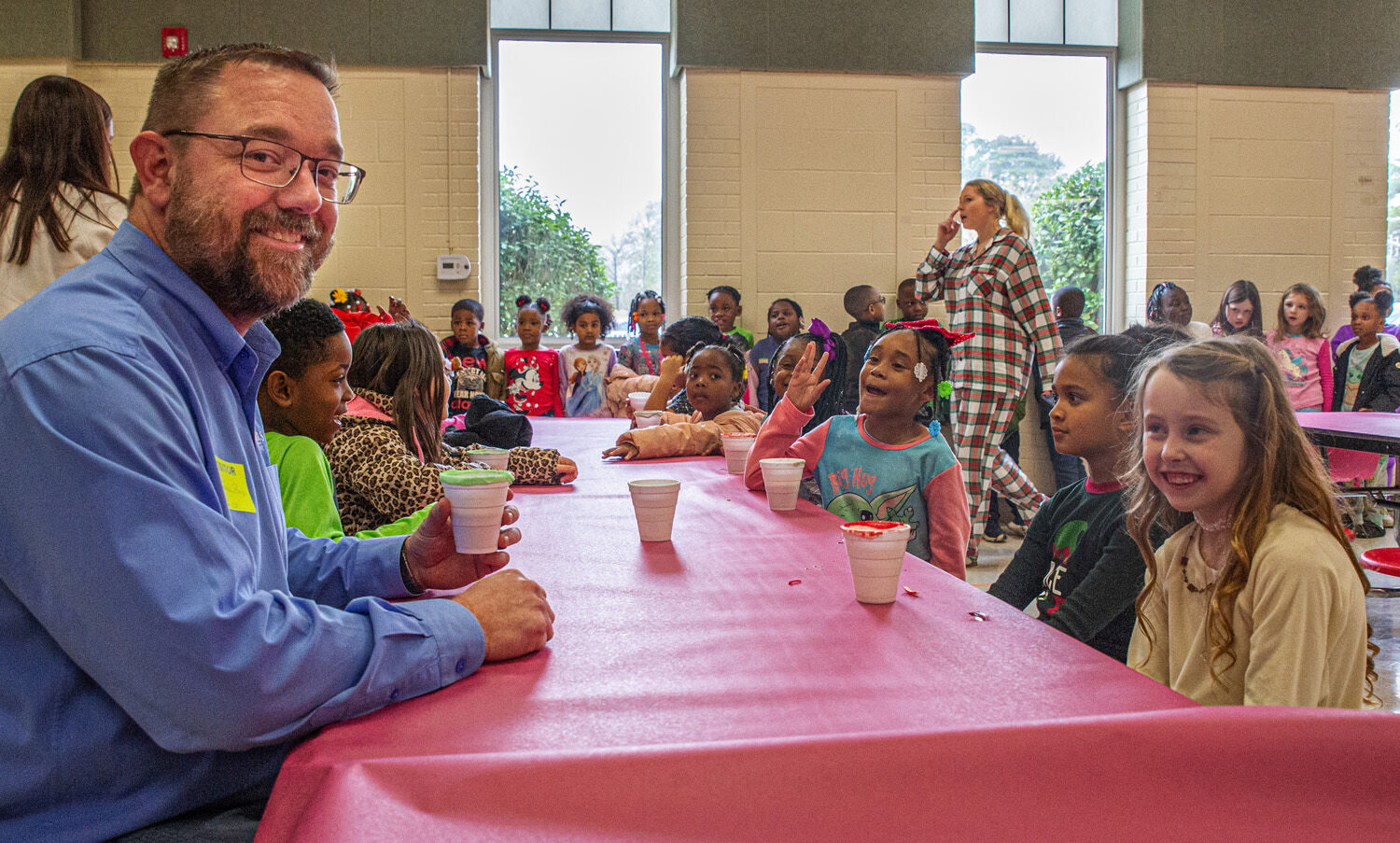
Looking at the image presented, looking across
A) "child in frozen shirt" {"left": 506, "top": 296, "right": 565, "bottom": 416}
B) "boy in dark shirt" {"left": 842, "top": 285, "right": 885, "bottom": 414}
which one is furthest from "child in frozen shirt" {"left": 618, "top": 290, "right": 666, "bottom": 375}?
"boy in dark shirt" {"left": 842, "top": 285, "right": 885, "bottom": 414}

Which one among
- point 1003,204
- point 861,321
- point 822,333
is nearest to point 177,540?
point 822,333

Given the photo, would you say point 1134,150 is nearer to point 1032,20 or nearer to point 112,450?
point 1032,20

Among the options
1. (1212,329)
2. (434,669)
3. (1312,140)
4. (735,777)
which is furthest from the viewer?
(1312,140)

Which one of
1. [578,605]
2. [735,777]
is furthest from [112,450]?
[578,605]

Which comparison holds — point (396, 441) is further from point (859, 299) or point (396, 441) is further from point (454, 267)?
point (859, 299)

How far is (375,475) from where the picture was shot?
86.4 inches

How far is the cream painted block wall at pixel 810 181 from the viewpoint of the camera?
7.34 metres

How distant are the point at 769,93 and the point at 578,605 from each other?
6.48m

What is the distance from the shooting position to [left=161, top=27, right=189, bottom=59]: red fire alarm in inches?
272

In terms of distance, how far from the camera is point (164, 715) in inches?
34.7

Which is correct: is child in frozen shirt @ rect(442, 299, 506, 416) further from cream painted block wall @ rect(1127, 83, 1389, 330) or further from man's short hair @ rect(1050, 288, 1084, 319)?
cream painted block wall @ rect(1127, 83, 1389, 330)

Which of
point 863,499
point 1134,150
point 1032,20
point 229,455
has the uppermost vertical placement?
point 1032,20

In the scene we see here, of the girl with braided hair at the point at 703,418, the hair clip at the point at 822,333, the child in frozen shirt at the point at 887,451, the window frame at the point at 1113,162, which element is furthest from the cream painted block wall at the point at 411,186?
the child in frozen shirt at the point at 887,451

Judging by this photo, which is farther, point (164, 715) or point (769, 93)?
point (769, 93)
